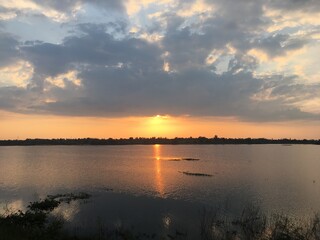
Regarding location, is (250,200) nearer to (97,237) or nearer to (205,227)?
(205,227)

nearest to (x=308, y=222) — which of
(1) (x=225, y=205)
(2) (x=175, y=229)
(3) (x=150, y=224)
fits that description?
(1) (x=225, y=205)

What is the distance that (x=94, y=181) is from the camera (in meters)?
63.6

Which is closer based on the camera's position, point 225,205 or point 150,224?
point 150,224

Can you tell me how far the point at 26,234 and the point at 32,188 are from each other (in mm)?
33633

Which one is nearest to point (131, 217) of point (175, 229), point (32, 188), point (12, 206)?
point (175, 229)

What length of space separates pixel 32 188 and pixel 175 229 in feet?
107

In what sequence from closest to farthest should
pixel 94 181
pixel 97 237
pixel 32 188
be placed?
pixel 97 237
pixel 32 188
pixel 94 181

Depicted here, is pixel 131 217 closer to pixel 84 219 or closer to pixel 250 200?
pixel 84 219

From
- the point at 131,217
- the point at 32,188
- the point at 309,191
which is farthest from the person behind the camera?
the point at 32,188

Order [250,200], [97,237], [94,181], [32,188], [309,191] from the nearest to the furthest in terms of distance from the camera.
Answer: [97,237] → [250,200] → [309,191] → [32,188] → [94,181]

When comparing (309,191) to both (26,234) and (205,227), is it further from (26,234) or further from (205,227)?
(26,234)

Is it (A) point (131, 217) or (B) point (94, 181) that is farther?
(B) point (94, 181)

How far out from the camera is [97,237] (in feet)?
82.7

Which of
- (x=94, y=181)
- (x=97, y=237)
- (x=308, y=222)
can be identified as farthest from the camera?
(x=94, y=181)
